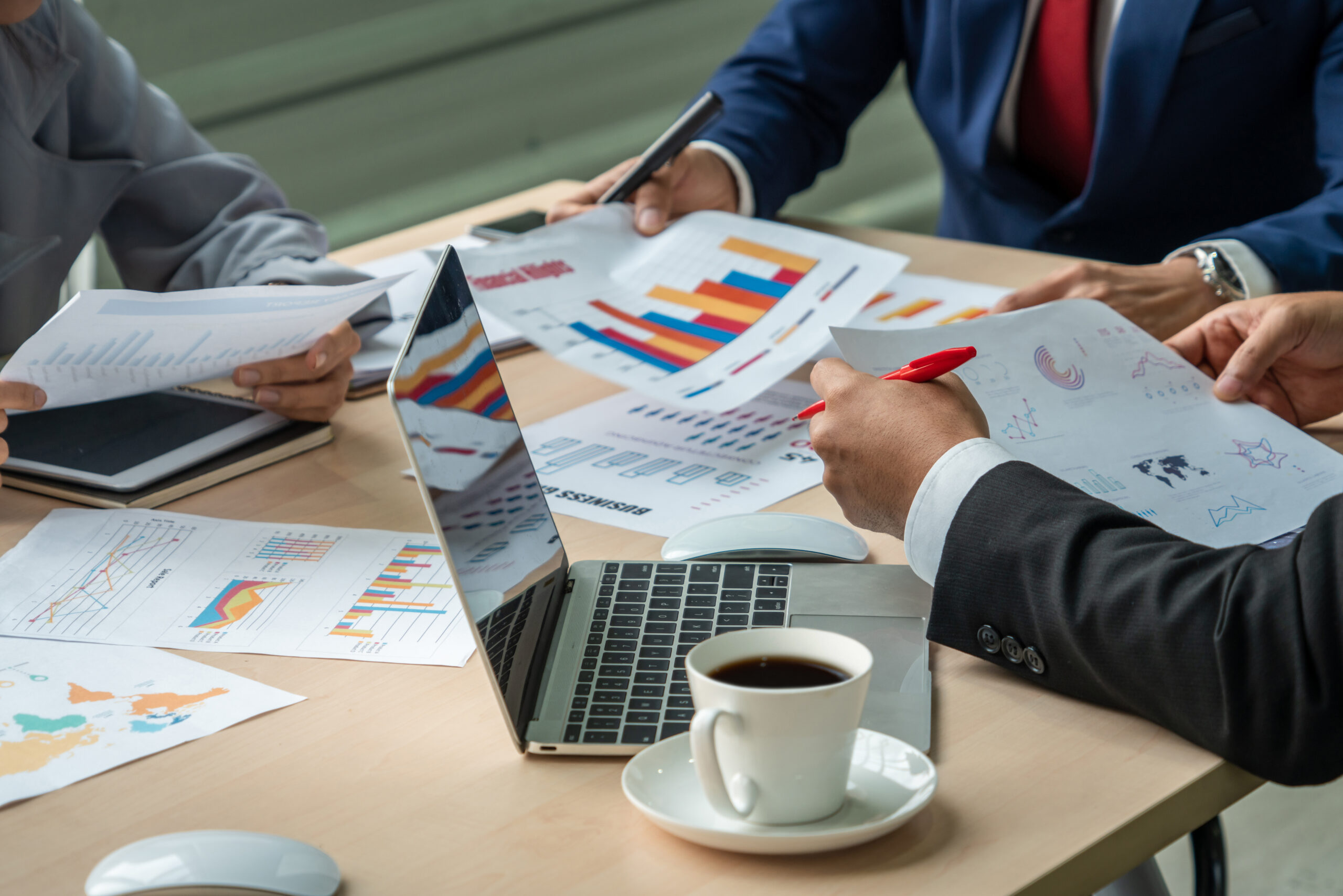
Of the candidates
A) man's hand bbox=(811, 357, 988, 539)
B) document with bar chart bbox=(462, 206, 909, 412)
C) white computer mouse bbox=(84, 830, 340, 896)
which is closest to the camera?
white computer mouse bbox=(84, 830, 340, 896)

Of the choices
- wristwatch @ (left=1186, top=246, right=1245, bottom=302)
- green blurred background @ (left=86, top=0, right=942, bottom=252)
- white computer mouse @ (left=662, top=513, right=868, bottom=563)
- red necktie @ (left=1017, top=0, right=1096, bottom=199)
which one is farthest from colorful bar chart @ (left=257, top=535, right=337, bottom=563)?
green blurred background @ (left=86, top=0, right=942, bottom=252)

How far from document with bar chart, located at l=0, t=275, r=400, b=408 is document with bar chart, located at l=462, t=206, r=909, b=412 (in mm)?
189

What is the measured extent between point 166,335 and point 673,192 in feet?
2.23

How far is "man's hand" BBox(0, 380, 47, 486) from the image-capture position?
0.85 meters

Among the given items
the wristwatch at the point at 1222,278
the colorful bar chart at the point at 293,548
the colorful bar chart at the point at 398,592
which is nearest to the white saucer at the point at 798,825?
the colorful bar chart at the point at 398,592

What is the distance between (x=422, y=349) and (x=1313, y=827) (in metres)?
1.45

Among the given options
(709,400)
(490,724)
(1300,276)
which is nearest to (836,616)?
(490,724)

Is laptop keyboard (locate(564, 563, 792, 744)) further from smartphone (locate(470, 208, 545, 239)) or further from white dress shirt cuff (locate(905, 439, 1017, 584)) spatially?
smartphone (locate(470, 208, 545, 239))

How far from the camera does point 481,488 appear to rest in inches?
23.7

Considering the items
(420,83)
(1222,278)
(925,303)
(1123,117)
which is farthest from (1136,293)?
(420,83)

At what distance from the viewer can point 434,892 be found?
489 millimetres

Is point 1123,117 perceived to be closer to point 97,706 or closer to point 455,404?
point 455,404

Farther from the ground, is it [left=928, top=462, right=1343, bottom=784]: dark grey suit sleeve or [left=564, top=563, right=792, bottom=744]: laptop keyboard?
[left=928, top=462, right=1343, bottom=784]: dark grey suit sleeve

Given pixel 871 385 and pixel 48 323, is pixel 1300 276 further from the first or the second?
pixel 48 323
